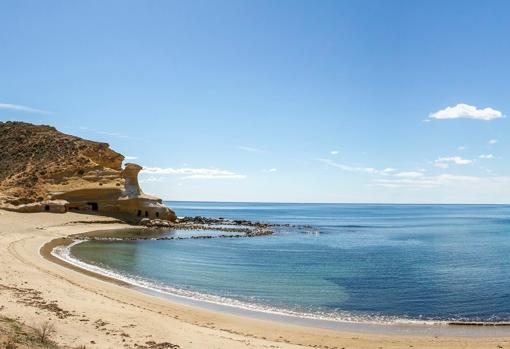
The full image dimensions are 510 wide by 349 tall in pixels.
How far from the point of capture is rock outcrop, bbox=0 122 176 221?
69.7 metres

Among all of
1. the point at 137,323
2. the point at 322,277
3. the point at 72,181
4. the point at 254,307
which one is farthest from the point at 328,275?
the point at 72,181

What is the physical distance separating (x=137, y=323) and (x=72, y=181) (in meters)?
64.0

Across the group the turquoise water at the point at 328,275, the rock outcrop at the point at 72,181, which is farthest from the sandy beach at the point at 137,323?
the rock outcrop at the point at 72,181

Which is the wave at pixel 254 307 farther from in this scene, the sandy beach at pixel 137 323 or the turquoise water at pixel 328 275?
the sandy beach at pixel 137 323

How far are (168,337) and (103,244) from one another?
35.4 m

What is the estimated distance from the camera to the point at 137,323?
1789 centimetres

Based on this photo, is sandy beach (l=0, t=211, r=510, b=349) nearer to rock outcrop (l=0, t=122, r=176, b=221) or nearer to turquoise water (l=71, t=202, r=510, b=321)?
turquoise water (l=71, t=202, r=510, b=321)

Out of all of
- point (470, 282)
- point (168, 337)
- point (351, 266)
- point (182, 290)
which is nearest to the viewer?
point (168, 337)

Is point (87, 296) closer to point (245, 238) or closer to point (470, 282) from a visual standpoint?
point (470, 282)

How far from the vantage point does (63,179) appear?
252 ft

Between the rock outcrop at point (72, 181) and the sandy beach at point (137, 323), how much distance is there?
45.8 metres

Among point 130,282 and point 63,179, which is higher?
point 63,179

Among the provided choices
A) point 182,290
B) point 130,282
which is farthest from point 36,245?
point 182,290

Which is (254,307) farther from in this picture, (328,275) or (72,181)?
(72,181)
